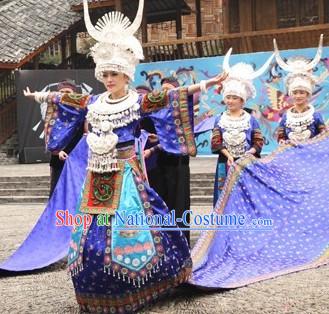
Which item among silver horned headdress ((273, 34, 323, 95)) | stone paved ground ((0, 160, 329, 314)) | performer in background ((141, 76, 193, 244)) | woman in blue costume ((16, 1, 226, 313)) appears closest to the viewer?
woman in blue costume ((16, 1, 226, 313))

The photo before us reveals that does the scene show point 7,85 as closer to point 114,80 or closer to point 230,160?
point 230,160

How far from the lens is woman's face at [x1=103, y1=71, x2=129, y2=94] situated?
3963mm

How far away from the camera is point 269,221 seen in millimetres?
5191

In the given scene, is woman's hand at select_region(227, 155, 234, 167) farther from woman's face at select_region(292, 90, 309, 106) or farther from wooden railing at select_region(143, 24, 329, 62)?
wooden railing at select_region(143, 24, 329, 62)

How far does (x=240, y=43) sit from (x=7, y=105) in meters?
6.65

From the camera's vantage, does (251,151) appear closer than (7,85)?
Yes

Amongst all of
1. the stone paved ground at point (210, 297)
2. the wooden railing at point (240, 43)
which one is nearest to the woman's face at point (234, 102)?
the stone paved ground at point (210, 297)

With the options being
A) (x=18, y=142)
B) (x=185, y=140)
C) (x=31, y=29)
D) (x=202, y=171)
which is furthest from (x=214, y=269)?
(x=31, y=29)

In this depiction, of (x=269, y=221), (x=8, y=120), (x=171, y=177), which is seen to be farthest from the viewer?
(x=8, y=120)

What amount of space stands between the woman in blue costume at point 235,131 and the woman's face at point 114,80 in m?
1.82

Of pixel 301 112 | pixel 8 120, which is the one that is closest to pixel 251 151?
pixel 301 112

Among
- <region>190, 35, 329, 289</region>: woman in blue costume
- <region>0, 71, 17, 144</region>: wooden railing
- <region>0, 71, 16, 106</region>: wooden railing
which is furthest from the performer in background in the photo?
<region>0, 71, 16, 106</region>: wooden railing

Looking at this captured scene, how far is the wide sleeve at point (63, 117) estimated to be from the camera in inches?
168

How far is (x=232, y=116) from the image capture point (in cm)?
586
